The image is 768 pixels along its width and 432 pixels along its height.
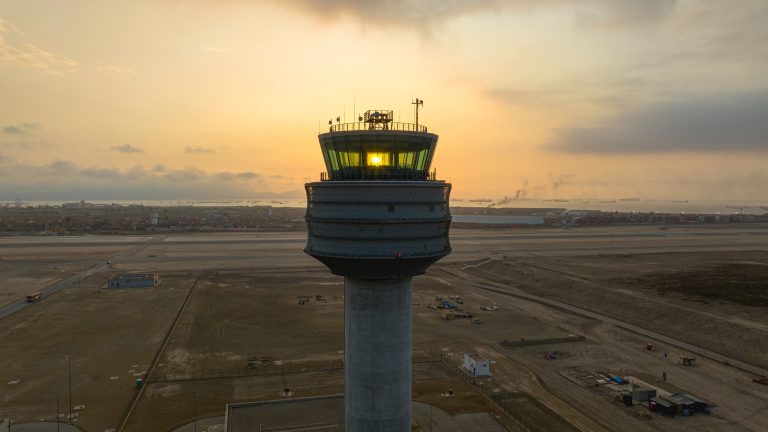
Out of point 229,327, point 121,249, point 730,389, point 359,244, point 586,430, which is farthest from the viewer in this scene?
point 121,249

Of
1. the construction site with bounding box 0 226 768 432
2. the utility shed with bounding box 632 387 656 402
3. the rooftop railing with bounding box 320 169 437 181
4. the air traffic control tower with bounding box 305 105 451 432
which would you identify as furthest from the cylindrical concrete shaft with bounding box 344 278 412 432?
the utility shed with bounding box 632 387 656 402

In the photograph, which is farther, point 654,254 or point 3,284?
point 654,254

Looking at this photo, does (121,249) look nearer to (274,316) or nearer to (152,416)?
(274,316)

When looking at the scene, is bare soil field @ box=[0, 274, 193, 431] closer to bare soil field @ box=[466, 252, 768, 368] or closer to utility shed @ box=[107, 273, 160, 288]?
utility shed @ box=[107, 273, 160, 288]

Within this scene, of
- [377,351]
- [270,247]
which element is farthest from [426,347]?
[270,247]

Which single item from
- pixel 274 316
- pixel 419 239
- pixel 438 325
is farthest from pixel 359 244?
pixel 274 316

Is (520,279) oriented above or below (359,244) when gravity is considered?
below

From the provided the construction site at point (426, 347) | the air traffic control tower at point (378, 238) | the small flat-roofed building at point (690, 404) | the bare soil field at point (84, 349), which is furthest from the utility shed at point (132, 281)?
the small flat-roofed building at point (690, 404)
